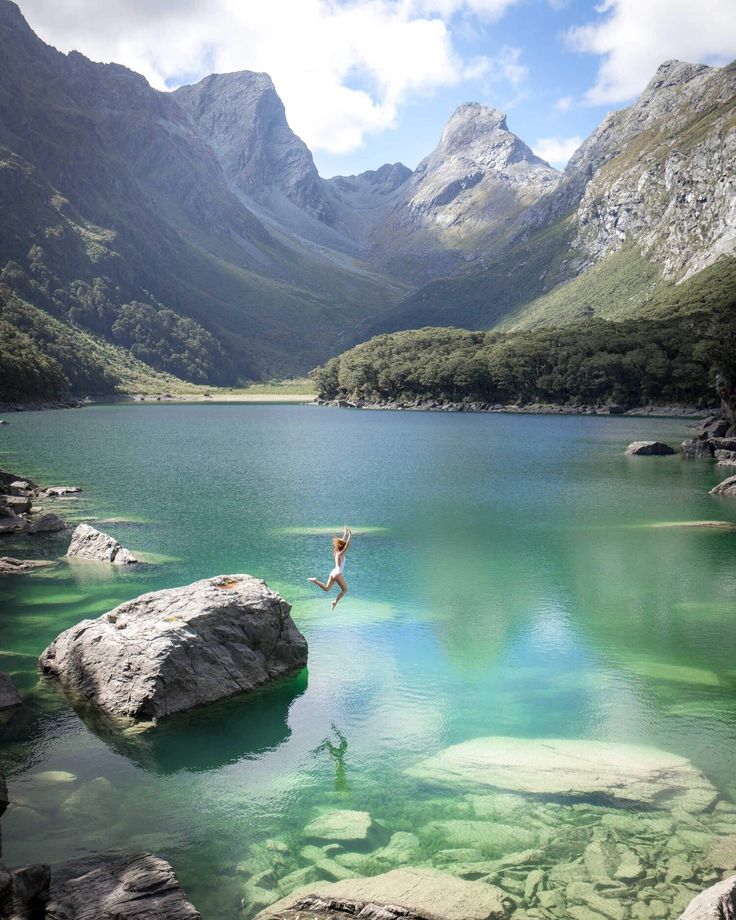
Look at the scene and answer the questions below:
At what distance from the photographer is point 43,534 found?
130 ft

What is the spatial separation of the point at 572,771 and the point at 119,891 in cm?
950

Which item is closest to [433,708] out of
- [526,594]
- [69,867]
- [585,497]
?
[69,867]

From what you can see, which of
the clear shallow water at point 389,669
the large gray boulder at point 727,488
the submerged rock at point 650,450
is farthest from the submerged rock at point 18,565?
the submerged rock at point 650,450

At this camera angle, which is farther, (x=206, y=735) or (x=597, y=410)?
(x=597, y=410)

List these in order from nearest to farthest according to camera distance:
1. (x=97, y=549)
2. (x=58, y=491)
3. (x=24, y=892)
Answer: (x=24, y=892) < (x=97, y=549) < (x=58, y=491)

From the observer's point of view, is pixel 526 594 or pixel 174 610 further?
pixel 526 594

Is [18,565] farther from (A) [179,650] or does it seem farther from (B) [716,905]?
(B) [716,905]

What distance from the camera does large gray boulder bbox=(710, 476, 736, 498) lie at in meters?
56.7

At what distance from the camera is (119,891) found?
10.9 metres

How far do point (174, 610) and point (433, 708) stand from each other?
7228mm

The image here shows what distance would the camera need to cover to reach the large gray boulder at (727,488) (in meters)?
56.7

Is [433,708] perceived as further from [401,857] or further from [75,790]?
[75,790]

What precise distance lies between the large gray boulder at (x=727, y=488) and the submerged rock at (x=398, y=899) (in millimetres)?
51012

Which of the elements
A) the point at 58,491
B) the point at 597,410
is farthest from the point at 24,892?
the point at 597,410
